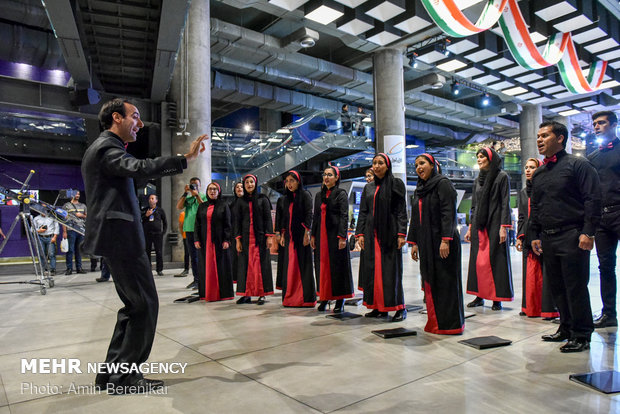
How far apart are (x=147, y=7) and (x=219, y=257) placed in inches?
146

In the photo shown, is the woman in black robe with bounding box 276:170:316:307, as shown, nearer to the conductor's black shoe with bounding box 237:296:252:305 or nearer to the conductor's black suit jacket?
the conductor's black shoe with bounding box 237:296:252:305

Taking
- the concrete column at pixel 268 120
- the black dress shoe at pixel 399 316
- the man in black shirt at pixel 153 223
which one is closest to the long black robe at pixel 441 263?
the black dress shoe at pixel 399 316

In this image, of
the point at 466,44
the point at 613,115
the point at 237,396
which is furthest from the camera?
the point at 466,44

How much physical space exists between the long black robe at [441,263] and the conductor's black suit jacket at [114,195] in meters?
2.34

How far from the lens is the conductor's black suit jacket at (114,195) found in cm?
233

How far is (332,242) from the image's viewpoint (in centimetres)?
489

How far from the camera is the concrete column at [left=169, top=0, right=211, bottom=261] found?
10062mm

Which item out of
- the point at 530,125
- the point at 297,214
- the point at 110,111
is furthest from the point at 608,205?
the point at 530,125

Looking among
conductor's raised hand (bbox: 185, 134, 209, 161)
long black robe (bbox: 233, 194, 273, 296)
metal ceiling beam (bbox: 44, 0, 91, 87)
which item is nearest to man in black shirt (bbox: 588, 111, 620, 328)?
conductor's raised hand (bbox: 185, 134, 209, 161)

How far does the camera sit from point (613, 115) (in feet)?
12.2

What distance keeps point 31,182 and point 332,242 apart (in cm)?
1409

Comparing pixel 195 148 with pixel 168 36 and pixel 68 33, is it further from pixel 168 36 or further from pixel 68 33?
pixel 68 33

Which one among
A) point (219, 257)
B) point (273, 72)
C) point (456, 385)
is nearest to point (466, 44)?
point (273, 72)

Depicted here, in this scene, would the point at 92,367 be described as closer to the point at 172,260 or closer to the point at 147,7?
the point at 147,7
